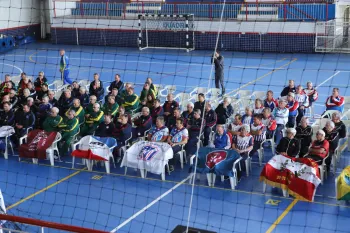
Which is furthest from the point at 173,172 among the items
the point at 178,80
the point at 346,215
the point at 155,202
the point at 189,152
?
the point at 178,80

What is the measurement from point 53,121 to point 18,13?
1810 cm

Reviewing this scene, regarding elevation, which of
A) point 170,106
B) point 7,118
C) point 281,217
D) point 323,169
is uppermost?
point 170,106

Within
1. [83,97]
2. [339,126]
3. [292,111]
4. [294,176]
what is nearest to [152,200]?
[294,176]

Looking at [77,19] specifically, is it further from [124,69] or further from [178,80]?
[178,80]

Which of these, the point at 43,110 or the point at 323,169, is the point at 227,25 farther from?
the point at 323,169

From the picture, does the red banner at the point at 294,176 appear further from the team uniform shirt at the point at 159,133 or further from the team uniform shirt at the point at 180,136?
the team uniform shirt at the point at 159,133

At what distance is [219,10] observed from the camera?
26297 mm

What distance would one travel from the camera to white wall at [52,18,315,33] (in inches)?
923

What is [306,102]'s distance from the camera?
530 inches

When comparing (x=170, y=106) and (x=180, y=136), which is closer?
(x=180, y=136)

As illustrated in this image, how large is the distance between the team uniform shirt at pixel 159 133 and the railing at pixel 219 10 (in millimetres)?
13653

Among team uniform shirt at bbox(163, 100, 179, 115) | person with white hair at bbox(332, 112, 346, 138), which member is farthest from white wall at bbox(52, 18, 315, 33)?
person with white hair at bbox(332, 112, 346, 138)

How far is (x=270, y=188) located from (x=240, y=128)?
144 cm

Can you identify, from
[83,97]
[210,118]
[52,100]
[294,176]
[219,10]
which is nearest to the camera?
[294,176]
